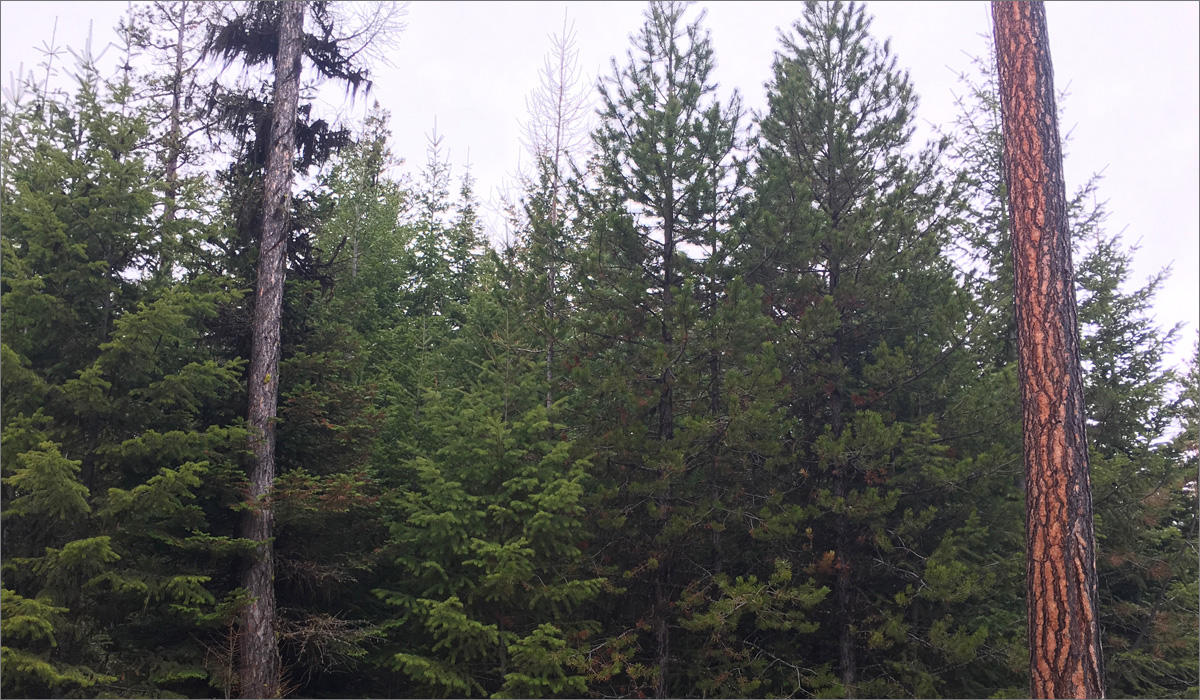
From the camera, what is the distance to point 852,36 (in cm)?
1199

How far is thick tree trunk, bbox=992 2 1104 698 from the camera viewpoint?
15.9 ft

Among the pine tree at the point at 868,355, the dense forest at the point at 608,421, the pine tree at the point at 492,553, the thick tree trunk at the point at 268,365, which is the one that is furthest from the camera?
the pine tree at the point at 868,355

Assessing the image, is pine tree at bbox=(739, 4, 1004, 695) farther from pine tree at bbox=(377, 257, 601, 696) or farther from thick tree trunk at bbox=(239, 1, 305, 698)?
thick tree trunk at bbox=(239, 1, 305, 698)

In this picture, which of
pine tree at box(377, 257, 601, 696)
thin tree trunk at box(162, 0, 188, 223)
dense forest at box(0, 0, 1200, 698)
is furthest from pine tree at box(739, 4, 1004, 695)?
thin tree trunk at box(162, 0, 188, 223)

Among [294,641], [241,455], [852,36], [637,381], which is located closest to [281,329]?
[241,455]

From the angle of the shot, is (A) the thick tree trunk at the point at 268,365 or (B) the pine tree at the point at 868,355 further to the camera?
(B) the pine tree at the point at 868,355

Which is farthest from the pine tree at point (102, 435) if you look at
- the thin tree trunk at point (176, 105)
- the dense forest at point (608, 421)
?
the thin tree trunk at point (176, 105)

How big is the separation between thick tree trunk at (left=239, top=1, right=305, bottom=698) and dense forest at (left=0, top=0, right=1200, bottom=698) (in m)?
0.12

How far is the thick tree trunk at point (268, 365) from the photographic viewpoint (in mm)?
8914

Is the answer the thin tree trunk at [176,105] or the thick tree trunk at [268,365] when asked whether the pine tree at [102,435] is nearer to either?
the thick tree trunk at [268,365]

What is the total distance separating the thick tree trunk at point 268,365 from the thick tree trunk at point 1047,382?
7859 millimetres

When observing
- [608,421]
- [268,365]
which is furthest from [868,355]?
[268,365]

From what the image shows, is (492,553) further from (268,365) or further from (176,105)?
(176,105)

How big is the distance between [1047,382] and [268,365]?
28.1 feet
